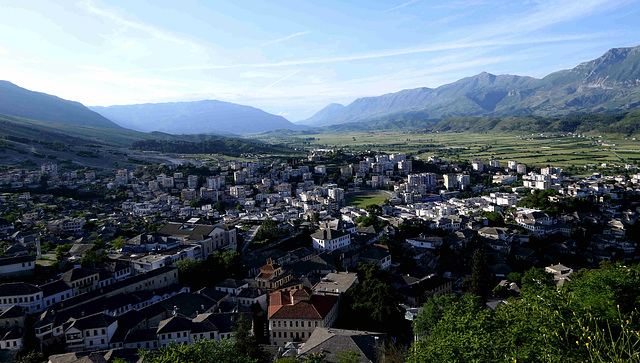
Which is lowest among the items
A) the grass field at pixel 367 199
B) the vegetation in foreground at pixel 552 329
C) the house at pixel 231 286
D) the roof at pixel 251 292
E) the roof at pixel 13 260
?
the grass field at pixel 367 199

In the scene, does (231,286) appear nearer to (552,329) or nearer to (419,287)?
(419,287)

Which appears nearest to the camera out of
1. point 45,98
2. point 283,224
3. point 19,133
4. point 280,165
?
point 283,224

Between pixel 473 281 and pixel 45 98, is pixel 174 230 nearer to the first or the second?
pixel 473 281

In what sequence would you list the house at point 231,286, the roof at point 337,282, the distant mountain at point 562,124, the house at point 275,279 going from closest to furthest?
the roof at point 337,282 < the house at point 275,279 < the house at point 231,286 < the distant mountain at point 562,124

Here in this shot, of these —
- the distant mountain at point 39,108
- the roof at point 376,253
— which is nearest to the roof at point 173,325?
the roof at point 376,253

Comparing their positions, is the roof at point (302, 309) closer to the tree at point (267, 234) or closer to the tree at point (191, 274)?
the tree at point (191, 274)

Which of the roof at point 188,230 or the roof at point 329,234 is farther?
the roof at point 329,234

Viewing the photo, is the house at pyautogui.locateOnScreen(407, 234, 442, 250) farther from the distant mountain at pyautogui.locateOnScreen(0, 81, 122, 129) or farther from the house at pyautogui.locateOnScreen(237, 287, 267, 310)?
the distant mountain at pyautogui.locateOnScreen(0, 81, 122, 129)

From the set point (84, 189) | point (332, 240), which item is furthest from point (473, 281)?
point (84, 189)
